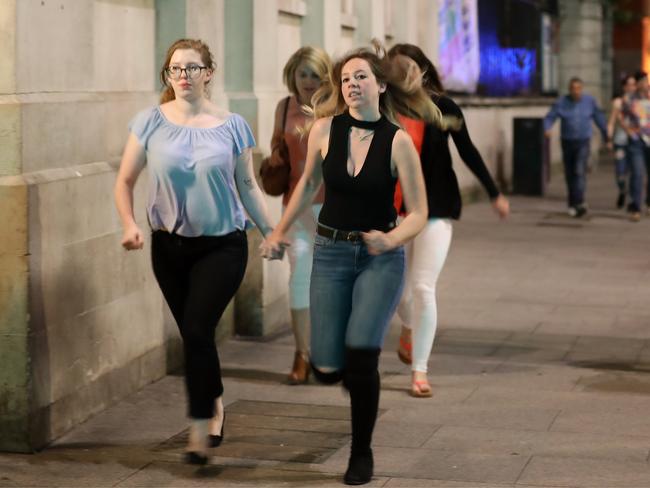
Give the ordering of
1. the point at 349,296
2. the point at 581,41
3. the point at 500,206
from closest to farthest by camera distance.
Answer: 1. the point at 349,296
2. the point at 500,206
3. the point at 581,41

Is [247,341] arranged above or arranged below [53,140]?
below

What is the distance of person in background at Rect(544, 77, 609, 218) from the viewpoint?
1919 cm

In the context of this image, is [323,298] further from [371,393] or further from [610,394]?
[610,394]

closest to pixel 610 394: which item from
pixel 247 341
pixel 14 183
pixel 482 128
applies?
pixel 247 341

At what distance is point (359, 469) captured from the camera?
20.8ft

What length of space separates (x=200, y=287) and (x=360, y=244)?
0.72 m

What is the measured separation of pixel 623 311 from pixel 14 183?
5846 mm

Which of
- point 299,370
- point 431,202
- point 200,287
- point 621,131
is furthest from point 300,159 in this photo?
point 621,131

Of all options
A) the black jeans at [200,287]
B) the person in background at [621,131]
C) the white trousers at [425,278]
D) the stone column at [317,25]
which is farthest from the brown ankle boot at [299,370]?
the person in background at [621,131]

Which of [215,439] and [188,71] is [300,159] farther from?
[215,439]

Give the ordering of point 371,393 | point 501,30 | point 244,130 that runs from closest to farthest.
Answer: point 371,393, point 244,130, point 501,30

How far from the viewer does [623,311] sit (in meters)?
11.4

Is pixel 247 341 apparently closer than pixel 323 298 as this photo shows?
No

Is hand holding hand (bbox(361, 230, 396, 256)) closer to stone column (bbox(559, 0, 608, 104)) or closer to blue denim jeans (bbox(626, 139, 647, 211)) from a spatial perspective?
blue denim jeans (bbox(626, 139, 647, 211))
